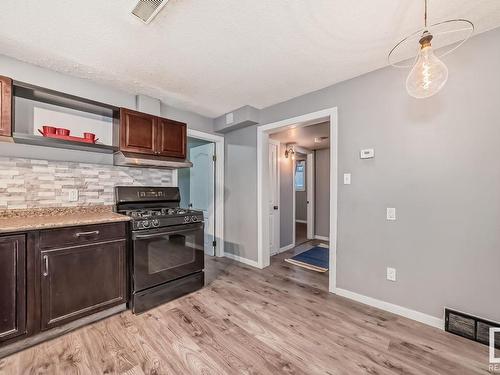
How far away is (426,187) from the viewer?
1.97 metres

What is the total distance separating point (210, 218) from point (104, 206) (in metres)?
1.76

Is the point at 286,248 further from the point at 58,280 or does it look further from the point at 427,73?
the point at 427,73

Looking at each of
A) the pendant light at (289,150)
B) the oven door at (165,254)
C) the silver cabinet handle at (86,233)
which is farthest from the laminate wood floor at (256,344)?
the pendant light at (289,150)

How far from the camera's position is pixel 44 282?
1.69 m

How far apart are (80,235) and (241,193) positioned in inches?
88.2

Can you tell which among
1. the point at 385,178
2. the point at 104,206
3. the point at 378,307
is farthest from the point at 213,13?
the point at 378,307

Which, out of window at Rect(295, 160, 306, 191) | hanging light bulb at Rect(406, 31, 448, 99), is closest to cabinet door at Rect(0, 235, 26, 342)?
hanging light bulb at Rect(406, 31, 448, 99)

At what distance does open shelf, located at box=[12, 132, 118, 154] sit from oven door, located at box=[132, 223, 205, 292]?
3.41ft

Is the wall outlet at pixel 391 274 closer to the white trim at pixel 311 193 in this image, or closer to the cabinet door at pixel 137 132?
the cabinet door at pixel 137 132

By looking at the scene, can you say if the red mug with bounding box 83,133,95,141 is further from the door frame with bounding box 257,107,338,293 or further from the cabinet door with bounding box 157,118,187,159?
the door frame with bounding box 257,107,338,293

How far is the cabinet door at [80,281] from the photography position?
67.2 inches

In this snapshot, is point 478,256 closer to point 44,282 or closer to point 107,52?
point 44,282

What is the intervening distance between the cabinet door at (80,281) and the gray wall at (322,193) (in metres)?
4.55

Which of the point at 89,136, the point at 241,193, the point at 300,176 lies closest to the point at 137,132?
the point at 89,136
